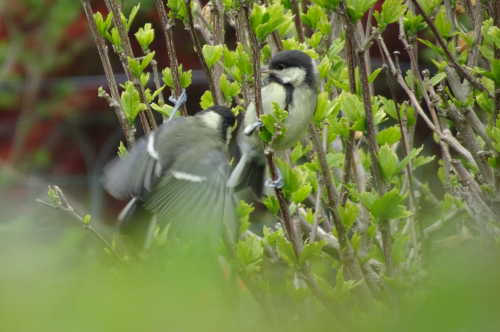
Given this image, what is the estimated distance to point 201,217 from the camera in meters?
1.51

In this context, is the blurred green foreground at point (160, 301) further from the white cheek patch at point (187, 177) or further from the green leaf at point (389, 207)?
the white cheek patch at point (187, 177)

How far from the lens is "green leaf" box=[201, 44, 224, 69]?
5.28ft

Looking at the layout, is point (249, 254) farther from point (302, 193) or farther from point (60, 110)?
point (60, 110)

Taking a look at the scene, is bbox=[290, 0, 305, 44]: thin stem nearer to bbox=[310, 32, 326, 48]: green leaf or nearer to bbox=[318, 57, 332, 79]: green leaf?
bbox=[310, 32, 326, 48]: green leaf

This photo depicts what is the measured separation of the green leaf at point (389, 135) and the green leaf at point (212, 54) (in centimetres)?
52

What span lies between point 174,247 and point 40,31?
11.6 ft

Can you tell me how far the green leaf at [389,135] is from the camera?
149cm

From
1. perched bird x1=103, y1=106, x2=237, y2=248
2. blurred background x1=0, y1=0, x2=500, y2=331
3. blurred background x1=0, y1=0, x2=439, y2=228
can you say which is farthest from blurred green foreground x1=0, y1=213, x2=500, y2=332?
blurred background x1=0, y1=0, x2=439, y2=228

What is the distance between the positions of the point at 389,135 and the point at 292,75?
0.34 m

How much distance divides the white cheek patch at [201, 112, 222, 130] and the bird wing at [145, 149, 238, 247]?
86mm

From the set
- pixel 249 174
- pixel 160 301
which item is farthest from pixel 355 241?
pixel 160 301

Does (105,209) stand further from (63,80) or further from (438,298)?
(438,298)

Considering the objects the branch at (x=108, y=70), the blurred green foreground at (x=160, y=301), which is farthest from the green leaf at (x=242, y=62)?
the blurred green foreground at (x=160, y=301)

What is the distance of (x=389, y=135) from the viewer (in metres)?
1.52
